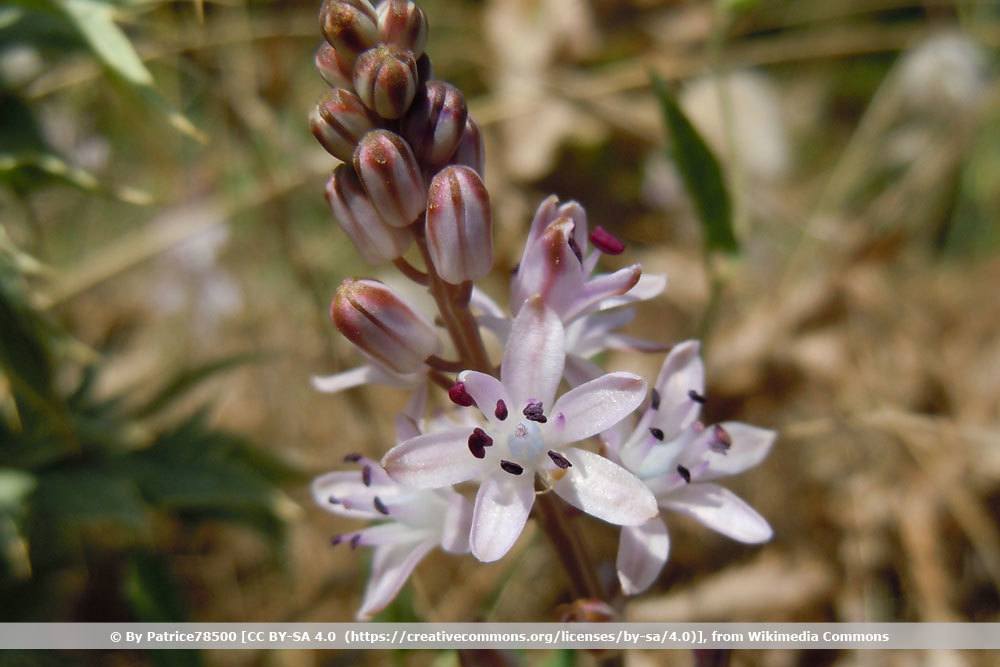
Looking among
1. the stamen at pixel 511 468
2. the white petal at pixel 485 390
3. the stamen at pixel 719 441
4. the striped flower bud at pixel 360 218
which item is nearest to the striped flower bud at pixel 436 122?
the striped flower bud at pixel 360 218

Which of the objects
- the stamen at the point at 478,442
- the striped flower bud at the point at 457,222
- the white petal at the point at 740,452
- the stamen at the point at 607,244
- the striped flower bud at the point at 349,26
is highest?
the striped flower bud at the point at 349,26

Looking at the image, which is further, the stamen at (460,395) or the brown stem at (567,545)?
the brown stem at (567,545)

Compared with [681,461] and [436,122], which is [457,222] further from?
[681,461]

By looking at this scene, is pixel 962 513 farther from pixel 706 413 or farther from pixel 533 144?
pixel 533 144

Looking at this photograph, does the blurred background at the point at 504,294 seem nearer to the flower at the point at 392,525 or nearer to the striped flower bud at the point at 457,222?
the flower at the point at 392,525

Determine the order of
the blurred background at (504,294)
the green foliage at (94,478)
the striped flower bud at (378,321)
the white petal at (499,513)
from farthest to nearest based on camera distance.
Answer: the blurred background at (504,294) → the green foliage at (94,478) → the striped flower bud at (378,321) → the white petal at (499,513)

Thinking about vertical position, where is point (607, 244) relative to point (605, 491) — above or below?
above

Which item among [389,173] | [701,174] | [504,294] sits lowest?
[504,294]

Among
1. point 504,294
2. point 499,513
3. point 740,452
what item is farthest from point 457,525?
point 504,294

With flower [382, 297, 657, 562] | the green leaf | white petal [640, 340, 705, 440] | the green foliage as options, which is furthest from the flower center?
the green foliage
